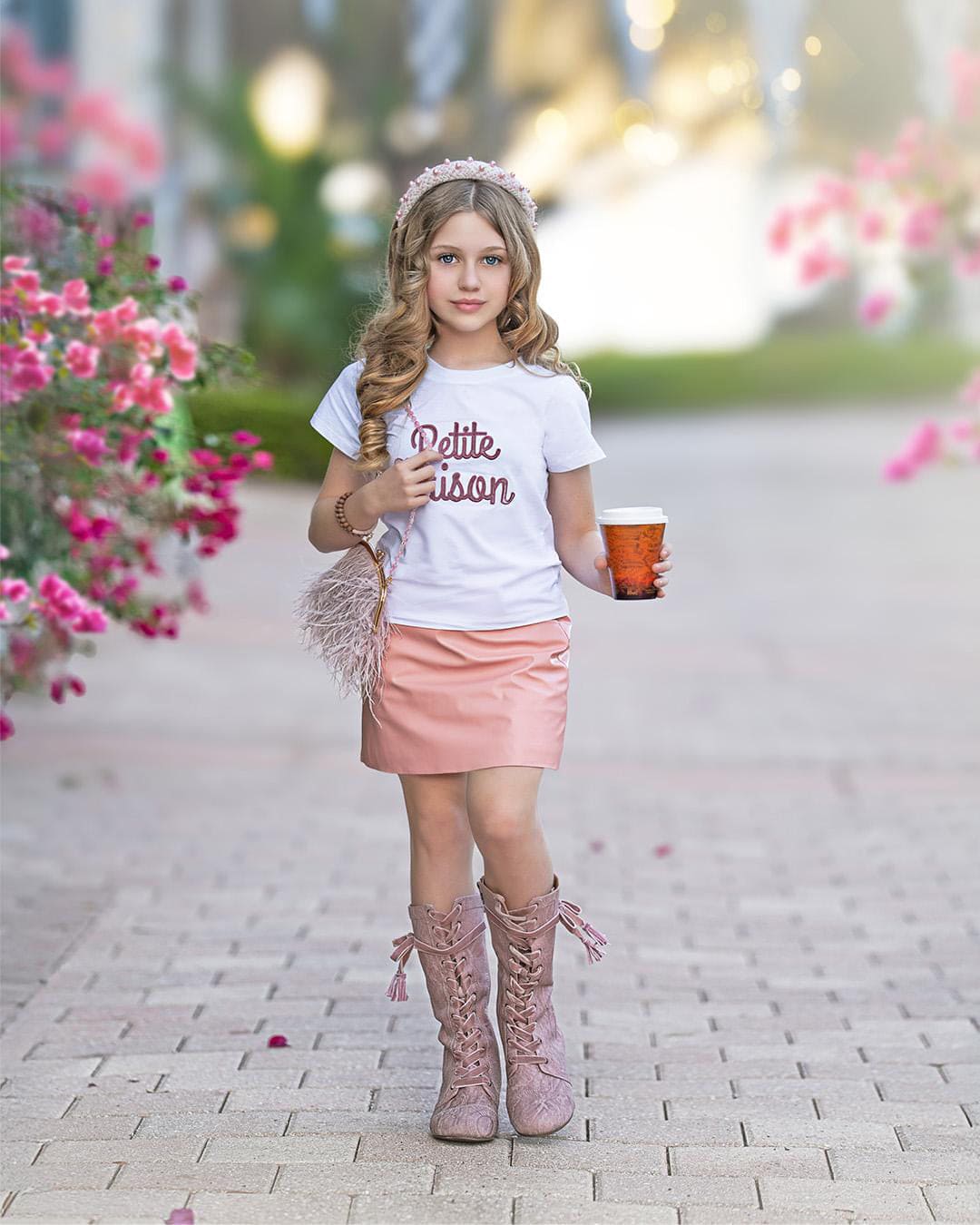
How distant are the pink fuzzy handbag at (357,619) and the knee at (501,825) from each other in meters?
0.25

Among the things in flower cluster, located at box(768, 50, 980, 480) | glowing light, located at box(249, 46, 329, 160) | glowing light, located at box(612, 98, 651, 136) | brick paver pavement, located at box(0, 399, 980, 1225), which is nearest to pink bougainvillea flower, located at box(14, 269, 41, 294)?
brick paver pavement, located at box(0, 399, 980, 1225)

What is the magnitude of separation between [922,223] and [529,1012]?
163 inches

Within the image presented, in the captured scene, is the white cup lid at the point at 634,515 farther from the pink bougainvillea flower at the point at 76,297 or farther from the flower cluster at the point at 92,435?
the pink bougainvillea flower at the point at 76,297

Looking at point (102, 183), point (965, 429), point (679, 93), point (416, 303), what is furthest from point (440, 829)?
point (679, 93)

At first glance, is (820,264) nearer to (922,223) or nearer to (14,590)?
(922,223)

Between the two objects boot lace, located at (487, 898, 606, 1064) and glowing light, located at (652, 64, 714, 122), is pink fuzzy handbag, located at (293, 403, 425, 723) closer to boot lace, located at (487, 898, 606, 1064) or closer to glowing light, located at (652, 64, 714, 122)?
boot lace, located at (487, 898, 606, 1064)

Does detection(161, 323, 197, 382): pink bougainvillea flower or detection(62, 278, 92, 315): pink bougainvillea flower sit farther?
detection(161, 323, 197, 382): pink bougainvillea flower

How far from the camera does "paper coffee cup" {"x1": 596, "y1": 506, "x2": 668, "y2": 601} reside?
2881 mm

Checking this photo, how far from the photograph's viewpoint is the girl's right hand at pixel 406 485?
2.95 m

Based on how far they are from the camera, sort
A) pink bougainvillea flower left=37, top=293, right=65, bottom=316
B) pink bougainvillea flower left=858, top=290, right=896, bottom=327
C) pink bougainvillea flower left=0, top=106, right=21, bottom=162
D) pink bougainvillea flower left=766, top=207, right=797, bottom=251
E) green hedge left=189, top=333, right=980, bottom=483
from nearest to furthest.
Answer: pink bougainvillea flower left=37, top=293, right=65, bottom=316 < pink bougainvillea flower left=766, top=207, right=797, bottom=251 < pink bougainvillea flower left=858, top=290, right=896, bottom=327 < pink bougainvillea flower left=0, top=106, right=21, bottom=162 < green hedge left=189, top=333, right=980, bottom=483

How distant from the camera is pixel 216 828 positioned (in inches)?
221

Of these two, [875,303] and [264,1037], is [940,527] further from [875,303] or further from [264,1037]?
[264,1037]

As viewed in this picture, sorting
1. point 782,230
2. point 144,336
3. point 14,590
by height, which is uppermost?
point 782,230

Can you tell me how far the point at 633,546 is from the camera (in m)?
2.90
